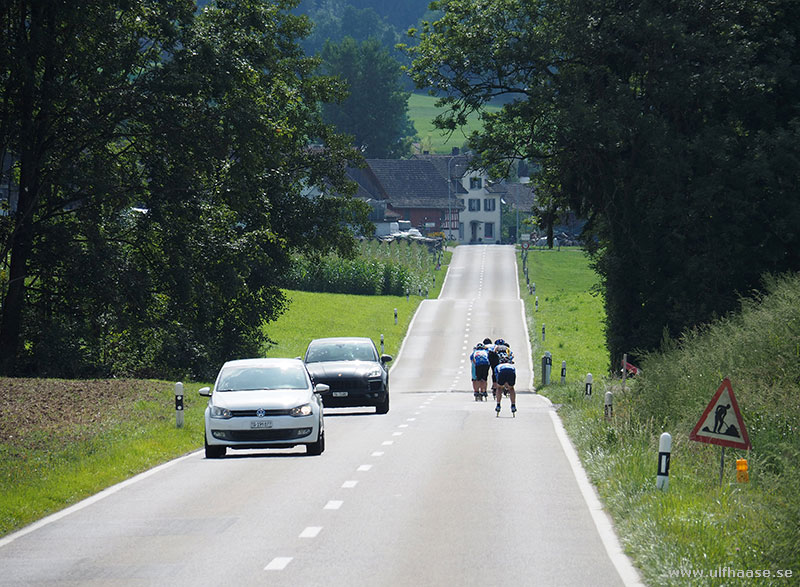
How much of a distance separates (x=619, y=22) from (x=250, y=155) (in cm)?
1215

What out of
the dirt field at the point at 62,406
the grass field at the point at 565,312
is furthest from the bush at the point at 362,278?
the dirt field at the point at 62,406

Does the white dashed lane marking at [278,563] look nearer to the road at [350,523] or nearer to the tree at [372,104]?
the road at [350,523]

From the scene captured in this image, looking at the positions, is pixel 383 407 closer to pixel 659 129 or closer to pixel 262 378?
pixel 262 378

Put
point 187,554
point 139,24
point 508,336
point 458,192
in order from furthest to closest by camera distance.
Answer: point 458,192 < point 508,336 < point 139,24 < point 187,554

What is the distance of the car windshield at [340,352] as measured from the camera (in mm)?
32250

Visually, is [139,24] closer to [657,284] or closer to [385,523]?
[657,284]

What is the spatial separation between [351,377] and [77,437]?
398 inches

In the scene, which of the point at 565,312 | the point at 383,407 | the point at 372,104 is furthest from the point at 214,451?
the point at 372,104

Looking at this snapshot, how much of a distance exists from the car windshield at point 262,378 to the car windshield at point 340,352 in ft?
31.6

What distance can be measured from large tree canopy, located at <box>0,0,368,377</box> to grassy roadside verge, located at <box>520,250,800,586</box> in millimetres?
12557

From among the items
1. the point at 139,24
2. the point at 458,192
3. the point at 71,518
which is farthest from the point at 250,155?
the point at 458,192

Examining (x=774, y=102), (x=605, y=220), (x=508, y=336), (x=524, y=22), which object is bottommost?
(x=508, y=336)

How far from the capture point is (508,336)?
7044 cm

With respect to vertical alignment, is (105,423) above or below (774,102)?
below
